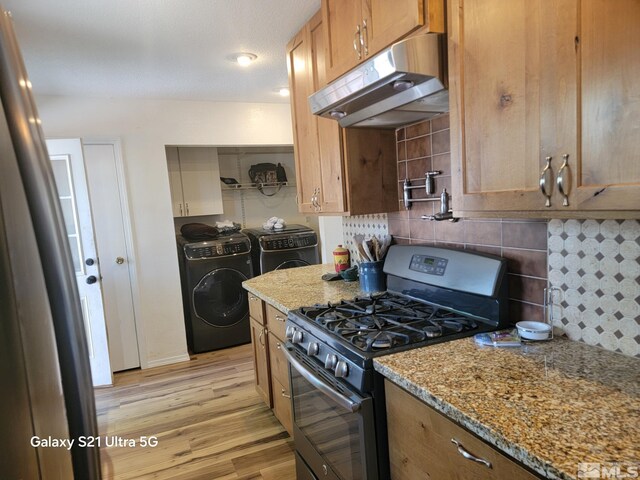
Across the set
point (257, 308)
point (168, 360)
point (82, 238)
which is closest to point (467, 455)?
point (257, 308)

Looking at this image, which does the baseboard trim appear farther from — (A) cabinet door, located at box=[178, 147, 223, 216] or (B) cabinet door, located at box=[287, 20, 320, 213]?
(B) cabinet door, located at box=[287, 20, 320, 213]

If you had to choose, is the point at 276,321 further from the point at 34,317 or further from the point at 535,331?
the point at 34,317

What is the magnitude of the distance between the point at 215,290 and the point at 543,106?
11.1 feet

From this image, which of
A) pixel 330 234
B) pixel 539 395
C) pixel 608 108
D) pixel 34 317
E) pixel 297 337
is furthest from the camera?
pixel 330 234

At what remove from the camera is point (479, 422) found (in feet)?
2.84

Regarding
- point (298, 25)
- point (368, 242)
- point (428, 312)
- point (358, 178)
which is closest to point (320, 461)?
point (428, 312)

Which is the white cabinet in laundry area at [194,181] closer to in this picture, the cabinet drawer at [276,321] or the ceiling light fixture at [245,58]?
the ceiling light fixture at [245,58]

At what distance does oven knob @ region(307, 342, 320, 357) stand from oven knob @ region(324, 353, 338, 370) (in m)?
0.09

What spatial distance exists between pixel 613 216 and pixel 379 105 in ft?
3.26

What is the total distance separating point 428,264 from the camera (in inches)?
70.5

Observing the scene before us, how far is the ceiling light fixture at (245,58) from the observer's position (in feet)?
8.23

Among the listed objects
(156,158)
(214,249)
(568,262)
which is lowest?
(214,249)

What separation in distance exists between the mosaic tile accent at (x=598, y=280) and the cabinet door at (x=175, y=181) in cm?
359

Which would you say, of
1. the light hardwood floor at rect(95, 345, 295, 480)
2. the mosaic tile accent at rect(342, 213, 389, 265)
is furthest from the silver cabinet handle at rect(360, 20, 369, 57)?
the light hardwood floor at rect(95, 345, 295, 480)
